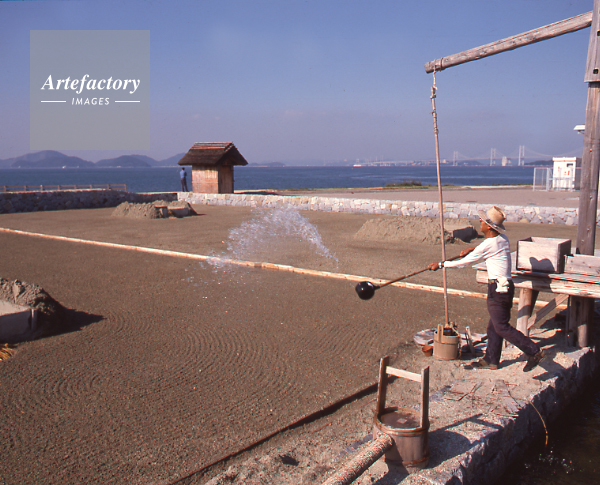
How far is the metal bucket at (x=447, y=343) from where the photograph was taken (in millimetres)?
5113

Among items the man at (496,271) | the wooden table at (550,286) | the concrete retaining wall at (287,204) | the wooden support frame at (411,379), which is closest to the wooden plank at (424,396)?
the wooden support frame at (411,379)

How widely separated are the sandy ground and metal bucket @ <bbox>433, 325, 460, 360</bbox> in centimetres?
24

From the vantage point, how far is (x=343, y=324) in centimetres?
652

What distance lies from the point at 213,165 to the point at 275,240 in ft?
50.1

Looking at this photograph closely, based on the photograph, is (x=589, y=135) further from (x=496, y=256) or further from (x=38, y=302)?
(x=38, y=302)

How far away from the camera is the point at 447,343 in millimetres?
5129

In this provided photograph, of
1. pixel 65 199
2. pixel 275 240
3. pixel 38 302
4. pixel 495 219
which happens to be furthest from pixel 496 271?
pixel 65 199

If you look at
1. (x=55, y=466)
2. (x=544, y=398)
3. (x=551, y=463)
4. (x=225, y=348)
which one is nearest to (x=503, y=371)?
(x=544, y=398)

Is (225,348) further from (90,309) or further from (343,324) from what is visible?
(90,309)

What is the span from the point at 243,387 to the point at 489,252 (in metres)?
2.69

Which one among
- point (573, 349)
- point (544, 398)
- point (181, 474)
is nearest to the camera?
point (181, 474)

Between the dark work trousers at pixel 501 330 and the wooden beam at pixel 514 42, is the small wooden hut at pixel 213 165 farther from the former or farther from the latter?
the dark work trousers at pixel 501 330

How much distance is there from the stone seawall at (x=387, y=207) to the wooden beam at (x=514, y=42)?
43.6ft

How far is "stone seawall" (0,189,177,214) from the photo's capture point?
24875 millimetres
